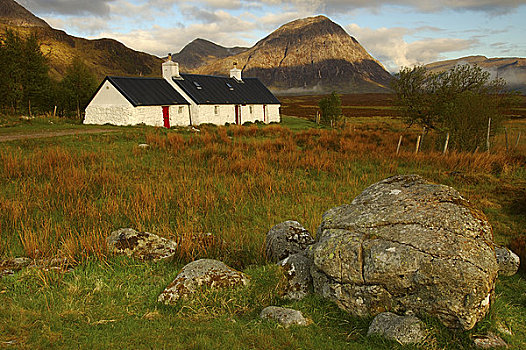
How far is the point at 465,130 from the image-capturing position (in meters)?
20.1

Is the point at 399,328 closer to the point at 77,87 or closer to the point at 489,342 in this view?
the point at 489,342

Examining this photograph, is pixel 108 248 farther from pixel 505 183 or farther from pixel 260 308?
pixel 505 183

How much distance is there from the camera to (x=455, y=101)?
829 inches

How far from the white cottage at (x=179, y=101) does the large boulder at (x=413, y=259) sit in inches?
1255

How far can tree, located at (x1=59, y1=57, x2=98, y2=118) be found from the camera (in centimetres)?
4306

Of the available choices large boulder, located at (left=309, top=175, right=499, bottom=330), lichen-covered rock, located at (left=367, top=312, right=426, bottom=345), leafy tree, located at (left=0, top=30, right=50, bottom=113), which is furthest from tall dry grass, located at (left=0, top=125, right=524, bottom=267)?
leafy tree, located at (left=0, top=30, right=50, bottom=113)

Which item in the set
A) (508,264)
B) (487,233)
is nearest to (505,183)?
(508,264)

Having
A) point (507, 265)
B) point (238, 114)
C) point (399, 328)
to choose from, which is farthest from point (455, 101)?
point (238, 114)

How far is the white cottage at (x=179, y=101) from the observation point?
1347 inches

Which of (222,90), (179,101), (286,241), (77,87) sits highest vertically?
(77,87)

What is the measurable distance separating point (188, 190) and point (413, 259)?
8.31m

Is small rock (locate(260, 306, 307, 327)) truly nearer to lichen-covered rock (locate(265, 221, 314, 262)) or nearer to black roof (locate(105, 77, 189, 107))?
lichen-covered rock (locate(265, 221, 314, 262))

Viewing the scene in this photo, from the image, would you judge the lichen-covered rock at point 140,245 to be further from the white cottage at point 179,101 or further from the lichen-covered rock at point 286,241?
the white cottage at point 179,101

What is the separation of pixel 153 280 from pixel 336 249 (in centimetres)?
303
